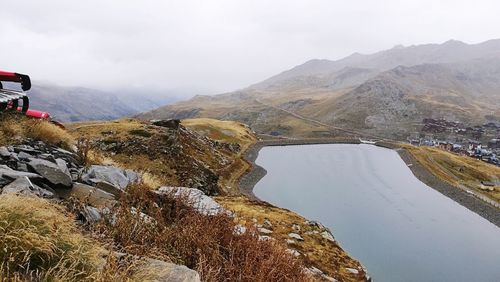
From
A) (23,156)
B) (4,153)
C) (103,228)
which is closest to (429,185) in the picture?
(23,156)

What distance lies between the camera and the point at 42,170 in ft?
36.3

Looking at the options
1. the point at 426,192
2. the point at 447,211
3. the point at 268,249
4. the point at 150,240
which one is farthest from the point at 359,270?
the point at 426,192

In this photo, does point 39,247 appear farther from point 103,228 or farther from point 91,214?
point 91,214

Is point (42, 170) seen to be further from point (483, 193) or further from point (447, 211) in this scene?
point (483, 193)

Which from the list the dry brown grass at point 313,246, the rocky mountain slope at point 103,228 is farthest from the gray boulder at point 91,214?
the dry brown grass at point 313,246

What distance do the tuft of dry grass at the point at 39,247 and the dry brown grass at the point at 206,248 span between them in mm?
1039

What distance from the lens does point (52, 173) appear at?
1098 centimetres

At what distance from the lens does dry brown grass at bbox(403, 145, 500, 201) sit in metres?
99.5

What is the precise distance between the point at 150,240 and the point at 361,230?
165 feet

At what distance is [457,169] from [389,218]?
215 feet

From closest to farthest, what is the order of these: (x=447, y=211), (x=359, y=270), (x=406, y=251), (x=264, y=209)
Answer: (x=359, y=270), (x=264, y=209), (x=406, y=251), (x=447, y=211)

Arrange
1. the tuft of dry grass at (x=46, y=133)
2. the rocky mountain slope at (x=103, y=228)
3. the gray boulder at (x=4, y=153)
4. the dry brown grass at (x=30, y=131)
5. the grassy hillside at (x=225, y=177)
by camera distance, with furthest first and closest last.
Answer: the grassy hillside at (x=225, y=177) < the tuft of dry grass at (x=46, y=133) < the dry brown grass at (x=30, y=131) < the gray boulder at (x=4, y=153) < the rocky mountain slope at (x=103, y=228)

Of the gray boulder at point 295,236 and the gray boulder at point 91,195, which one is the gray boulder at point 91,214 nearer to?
the gray boulder at point 91,195

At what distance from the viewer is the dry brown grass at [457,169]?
99506mm
